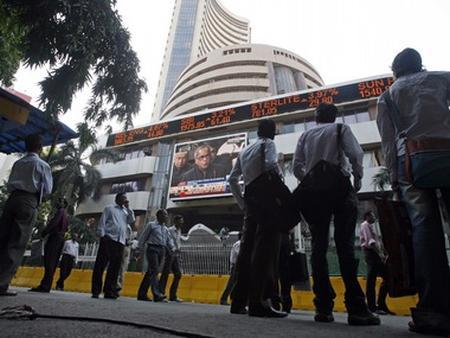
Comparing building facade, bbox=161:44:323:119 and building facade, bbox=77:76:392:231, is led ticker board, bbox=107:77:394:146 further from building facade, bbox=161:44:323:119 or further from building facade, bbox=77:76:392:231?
building facade, bbox=161:44:323:119

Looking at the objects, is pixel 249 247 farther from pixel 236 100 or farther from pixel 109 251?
pixel 236 100

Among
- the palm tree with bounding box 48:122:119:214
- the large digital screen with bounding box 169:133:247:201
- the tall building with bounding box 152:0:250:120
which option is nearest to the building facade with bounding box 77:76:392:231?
the large digital screen with bounding box 169:133:247:201

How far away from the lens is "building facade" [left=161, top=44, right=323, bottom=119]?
137 feet

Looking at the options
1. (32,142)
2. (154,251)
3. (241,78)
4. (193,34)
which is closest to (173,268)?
(154,251)

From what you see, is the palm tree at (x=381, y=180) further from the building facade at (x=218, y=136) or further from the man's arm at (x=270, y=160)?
the man's arm at (x=270, y=160)

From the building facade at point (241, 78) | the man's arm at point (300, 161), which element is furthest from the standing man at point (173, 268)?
the building facade at point (241, 78)

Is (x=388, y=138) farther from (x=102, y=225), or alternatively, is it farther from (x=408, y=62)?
(x=102, y=225)

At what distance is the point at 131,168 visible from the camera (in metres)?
28.1

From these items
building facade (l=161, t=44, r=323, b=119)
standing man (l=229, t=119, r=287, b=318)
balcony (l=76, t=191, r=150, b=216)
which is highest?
building facade (l=161, t=44, r=323, b=119)

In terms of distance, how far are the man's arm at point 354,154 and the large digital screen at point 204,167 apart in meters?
19.3

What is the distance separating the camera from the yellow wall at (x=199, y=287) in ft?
21.1

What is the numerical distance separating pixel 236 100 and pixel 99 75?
36417 mm

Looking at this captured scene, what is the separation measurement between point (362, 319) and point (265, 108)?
2378 centimetres

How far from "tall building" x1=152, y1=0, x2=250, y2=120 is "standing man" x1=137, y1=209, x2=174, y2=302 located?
6634cm
